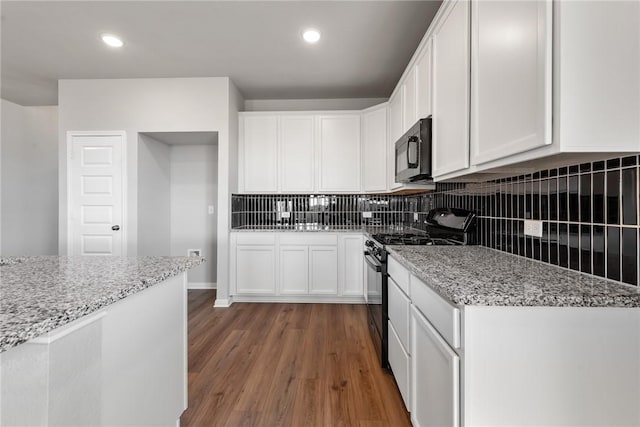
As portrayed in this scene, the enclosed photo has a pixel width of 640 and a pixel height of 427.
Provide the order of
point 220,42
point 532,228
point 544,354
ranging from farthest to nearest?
1. point 220,42
2. point 532,228
3. point 544,354

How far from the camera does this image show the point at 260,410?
172 centimetres

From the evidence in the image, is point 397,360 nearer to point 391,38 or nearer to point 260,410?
point 260,410

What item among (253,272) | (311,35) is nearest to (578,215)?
(311,35)

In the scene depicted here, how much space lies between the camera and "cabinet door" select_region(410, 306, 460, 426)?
976mm

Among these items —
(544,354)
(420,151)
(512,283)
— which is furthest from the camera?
(420,151)

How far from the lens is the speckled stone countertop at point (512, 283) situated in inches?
34.7

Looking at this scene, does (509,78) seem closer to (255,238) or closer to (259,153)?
(255,238)

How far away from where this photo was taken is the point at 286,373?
209 centimetres

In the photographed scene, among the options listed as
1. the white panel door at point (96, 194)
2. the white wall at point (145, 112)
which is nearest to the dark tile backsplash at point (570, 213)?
the white wall at point (145, 112)

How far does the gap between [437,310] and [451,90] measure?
1160 mm

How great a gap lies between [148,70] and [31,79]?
1.50m

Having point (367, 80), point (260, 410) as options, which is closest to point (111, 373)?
point (260, 410)

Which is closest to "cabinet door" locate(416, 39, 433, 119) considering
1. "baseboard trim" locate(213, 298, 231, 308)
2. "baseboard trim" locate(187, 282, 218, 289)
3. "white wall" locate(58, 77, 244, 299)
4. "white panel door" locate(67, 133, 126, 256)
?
"white wall" locate(58, 77, 244, 299)

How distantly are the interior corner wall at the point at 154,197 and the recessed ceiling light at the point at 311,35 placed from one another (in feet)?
7.38
